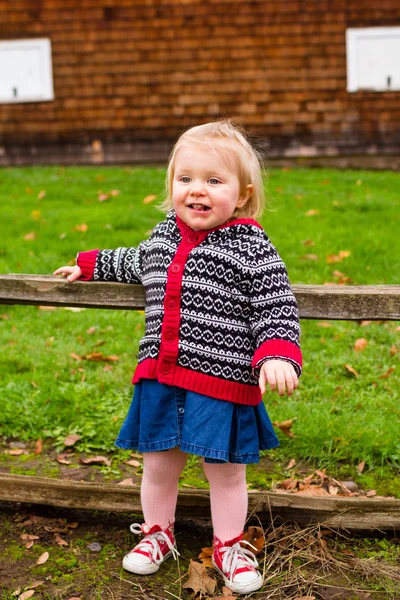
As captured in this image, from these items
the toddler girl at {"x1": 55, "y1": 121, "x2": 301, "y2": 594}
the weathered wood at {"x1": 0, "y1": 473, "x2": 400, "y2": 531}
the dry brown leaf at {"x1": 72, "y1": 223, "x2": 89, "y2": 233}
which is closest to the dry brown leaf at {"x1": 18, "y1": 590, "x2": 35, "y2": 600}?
the weathered wood at {"x1": 0, "y1": 473, "x2": 400, "y2": 531}

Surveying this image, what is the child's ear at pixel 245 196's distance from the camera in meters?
2.54

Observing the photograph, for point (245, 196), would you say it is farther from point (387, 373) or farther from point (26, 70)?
point (26, 70)

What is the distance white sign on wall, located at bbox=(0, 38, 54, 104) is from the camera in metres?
12.9

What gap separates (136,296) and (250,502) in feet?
2.96

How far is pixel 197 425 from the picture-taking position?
2426 millimetres

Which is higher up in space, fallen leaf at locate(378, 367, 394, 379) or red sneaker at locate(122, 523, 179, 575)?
fallen leaf at locate(378, 367, 394, 379)

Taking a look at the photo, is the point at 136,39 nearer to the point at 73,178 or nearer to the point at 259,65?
the point at 259,65

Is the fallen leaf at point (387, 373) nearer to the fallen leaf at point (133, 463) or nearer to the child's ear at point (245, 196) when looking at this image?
the fallen leaf at point (133, 463)

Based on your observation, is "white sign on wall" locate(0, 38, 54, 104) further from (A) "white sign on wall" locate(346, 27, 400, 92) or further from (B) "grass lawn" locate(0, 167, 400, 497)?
(A) "white sign on wall" locate(346, 27, 400, 92)

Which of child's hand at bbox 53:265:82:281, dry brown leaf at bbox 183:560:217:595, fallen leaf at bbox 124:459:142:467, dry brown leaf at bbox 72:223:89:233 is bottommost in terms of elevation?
fallen leaf at bbox 124:459:142:467

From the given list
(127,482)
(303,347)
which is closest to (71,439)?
(127,482)

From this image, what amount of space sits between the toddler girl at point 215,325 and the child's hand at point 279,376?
0.07m

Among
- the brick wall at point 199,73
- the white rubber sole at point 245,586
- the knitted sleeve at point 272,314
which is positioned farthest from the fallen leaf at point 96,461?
the brick wall at point 199,73

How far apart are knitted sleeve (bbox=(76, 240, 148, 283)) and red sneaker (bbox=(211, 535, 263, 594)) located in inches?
39.4
